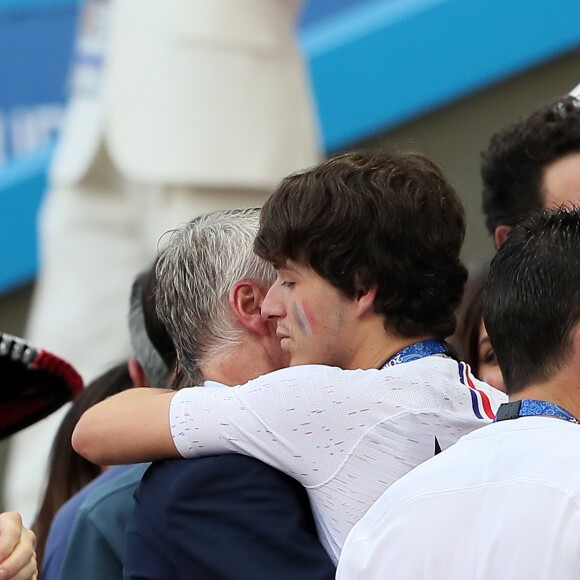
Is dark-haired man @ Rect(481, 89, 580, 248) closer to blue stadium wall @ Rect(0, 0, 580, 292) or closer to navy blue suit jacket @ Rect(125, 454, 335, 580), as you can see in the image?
navy blue suit jacket @ Rect(125, 454, 335, 580)

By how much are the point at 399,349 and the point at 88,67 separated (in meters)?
3.29

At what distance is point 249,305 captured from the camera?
198 cm

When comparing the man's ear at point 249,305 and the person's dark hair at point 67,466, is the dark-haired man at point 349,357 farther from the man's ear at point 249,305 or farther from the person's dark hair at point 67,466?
the person's dark hair at point 67,466

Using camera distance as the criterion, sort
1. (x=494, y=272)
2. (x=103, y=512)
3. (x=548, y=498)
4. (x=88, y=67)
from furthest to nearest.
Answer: (x=88, y=67)
(x=103, y=512)
(x=494, y=272)
(x=548, y=498)

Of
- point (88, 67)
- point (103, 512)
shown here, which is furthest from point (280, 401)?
point (88, 67)

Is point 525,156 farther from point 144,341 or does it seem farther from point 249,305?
point 249,305

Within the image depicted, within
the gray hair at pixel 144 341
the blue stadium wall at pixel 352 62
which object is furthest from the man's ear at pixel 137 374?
the blue stadium wall at pixel 352 62

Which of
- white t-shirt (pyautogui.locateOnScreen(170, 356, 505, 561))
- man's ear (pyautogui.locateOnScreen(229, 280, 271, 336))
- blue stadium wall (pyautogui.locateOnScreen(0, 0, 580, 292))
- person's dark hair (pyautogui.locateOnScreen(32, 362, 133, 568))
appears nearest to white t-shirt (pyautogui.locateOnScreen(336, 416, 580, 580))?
white t-shirt (pyautogui.locateOnScreen(170, 356, 505, 561))

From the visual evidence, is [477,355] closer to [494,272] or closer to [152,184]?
[494,272]

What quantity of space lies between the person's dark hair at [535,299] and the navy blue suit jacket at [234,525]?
0.36 meters

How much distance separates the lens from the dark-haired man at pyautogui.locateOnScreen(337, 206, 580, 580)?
4.76ft

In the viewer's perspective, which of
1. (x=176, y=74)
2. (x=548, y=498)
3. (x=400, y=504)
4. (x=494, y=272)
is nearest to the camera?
(x=548, y=498)

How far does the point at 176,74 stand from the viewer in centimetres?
456

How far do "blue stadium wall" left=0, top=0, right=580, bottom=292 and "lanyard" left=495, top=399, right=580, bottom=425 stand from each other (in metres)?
4.10
